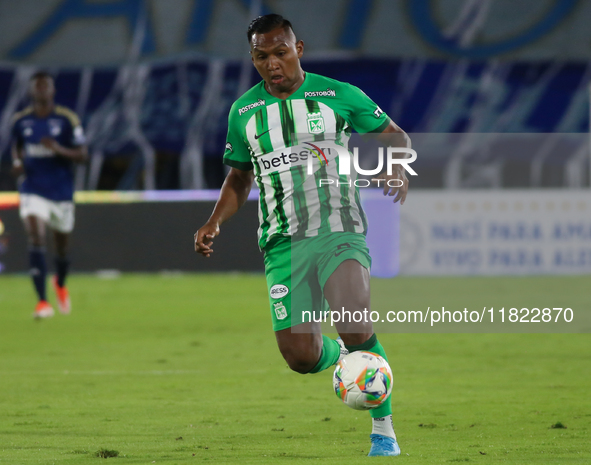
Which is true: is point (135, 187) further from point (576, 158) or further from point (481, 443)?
point (481, 443)

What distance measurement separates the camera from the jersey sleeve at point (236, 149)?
4453 millimetres

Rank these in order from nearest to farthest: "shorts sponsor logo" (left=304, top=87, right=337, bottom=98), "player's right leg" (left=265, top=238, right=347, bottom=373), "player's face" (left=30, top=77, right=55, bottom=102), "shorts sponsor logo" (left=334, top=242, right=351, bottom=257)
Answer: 1. "shorts sponsor logo" (left=334, top=242, right=351, bottom=257)
2. "player's right leg" (left=265, top=238, right=347, bottom=373)
3. "shorts sponsor logo" (left=304, top=87, right=337, bottom=98)
4. "player's face" (left=30, top=77, right=55, bottom=102)

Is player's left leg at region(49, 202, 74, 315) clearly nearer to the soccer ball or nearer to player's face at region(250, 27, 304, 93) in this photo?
player's face at region(250, 27, 304, 93)

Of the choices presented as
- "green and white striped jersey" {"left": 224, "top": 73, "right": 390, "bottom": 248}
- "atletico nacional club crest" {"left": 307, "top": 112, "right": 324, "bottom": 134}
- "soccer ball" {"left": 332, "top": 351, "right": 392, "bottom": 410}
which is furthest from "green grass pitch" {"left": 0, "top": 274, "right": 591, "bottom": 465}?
"atletico nacional club crest" {"left": 307, "top": 112, "right": 324, "bottom": 134}

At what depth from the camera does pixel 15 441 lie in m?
4.23

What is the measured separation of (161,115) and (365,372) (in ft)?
50.8

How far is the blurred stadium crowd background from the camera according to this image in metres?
17.7

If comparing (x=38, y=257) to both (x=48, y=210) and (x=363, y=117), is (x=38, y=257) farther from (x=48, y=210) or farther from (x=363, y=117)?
(x=363, y=117)

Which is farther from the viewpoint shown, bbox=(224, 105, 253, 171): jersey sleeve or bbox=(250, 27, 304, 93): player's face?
bbox=(224, 105, 253, 171): jersey sleeve

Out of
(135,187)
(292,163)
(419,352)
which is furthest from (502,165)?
(292,163)

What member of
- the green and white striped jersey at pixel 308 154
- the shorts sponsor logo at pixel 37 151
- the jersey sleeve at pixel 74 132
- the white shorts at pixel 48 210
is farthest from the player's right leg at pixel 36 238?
the green and white striped jersey at pixel 308 154

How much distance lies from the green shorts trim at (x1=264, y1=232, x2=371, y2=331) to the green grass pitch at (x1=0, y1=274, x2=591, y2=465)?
1.84 feet

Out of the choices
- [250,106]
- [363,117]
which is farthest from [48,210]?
[363,117]

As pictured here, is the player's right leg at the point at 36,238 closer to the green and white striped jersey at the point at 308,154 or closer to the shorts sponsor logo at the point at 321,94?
the green and white striped jersey at the point at 308,154
